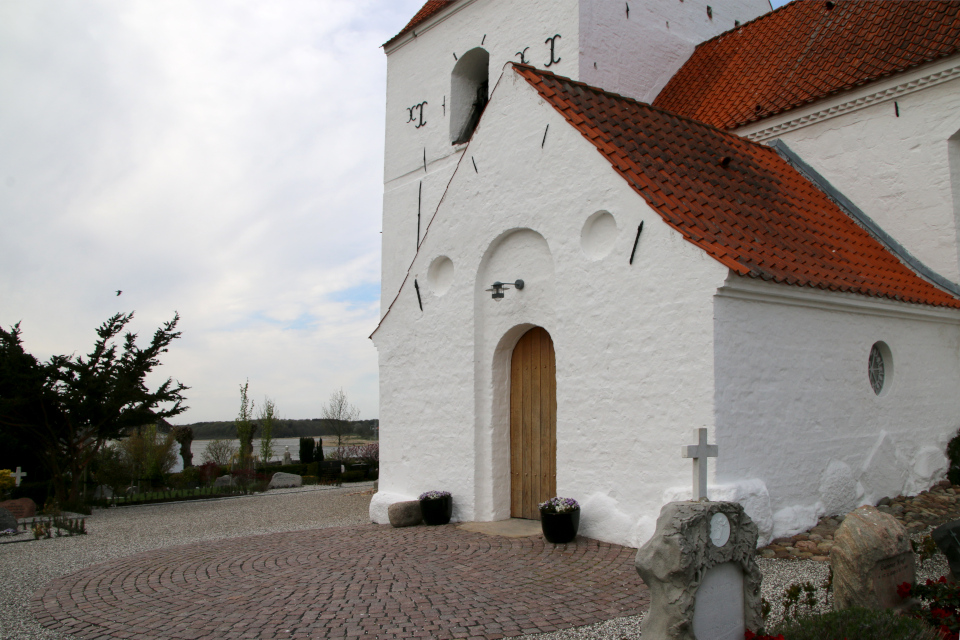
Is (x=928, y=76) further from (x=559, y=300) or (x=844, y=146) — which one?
(x=559, y=300)

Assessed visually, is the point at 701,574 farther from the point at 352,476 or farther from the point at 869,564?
the point at 352,476

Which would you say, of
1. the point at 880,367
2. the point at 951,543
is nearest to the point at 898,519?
the point at 880,367

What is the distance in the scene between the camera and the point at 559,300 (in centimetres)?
755

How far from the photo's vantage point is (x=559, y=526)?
22.2 ft

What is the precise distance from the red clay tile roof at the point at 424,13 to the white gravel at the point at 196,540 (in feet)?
32.3

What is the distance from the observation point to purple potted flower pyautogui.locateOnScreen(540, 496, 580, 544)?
6762 mm

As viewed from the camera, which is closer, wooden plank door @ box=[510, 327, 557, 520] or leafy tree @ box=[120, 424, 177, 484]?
wooden plank door @ box=[510, 327, 557, 520]

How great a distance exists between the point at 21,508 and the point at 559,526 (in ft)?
34.9

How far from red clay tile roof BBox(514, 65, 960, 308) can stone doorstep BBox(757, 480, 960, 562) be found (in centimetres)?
225

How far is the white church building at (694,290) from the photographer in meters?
6.51

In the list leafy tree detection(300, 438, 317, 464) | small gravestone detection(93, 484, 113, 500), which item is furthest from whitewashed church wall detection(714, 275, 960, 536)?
leafy tree detection(300, 438, 317, 464)

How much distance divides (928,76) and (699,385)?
6.26m

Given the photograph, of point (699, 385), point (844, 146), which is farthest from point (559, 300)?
point (844, 146)

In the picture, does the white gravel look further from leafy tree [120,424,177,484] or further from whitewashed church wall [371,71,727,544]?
leafy tree [120,424,177,484]
